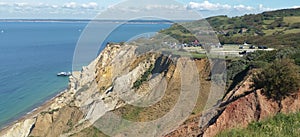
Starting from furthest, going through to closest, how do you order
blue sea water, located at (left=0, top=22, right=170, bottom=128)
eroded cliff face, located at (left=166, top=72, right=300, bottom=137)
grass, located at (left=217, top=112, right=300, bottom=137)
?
blue sea water, located at (left=0, top=22, right=170, bottom=128) → eroded cliff face, located at (left=166, top=72, right=300, bottom=137) → grass, located at (left=217, top=112, right=300, bottom=137)

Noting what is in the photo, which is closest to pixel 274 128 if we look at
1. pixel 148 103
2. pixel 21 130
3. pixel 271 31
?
pixel 148 103

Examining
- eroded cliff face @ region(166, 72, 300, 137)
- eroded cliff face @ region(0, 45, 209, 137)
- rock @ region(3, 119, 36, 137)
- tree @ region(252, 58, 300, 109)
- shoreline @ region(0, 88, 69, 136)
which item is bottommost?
shoreline @ region(0, 88, 69, 136)

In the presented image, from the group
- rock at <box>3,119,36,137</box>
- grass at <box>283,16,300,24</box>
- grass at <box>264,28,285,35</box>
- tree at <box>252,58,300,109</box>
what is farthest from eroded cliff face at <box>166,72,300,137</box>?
grass at <box>283,16,300,24</box>

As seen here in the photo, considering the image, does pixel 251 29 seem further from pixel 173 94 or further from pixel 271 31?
pixel 173 94

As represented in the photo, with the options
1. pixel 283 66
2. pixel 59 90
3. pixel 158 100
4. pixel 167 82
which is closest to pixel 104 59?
pixel 59 90

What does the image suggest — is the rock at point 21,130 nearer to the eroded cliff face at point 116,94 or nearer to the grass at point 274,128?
the eroded cliff face at point 116,94

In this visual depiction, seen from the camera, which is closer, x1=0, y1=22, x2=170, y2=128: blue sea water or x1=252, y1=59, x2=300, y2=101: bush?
x1=252, y1=59, x2=300, y2=101: bush

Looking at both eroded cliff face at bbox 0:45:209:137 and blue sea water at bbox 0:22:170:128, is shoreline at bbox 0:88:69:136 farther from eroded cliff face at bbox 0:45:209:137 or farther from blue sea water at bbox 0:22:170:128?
eroded cliff face at bbox 0:45:209:137
